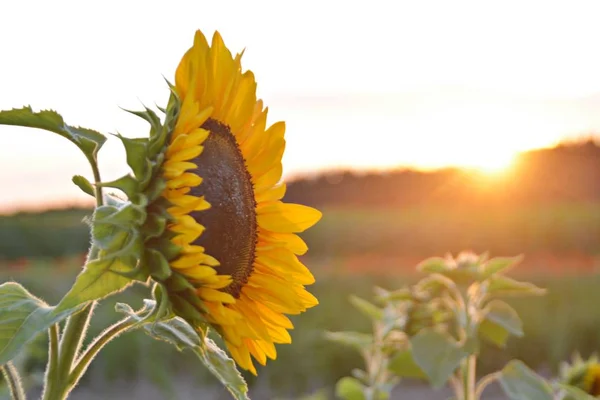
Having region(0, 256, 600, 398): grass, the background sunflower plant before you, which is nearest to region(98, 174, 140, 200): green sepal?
the background sunflower plant

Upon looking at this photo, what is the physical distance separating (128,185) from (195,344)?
18 centimetres

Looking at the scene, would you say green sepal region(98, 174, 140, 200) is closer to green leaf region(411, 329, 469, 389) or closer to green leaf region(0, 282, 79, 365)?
green leaf region(0, 282, 79, 365)

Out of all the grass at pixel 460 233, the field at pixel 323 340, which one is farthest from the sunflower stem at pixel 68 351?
the grass at pixel 460 233

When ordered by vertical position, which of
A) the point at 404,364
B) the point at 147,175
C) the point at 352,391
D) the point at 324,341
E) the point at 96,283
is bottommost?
the point at 324,341

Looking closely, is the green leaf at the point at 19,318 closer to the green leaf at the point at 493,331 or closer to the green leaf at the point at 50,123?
the green leaf at the point at 50,123

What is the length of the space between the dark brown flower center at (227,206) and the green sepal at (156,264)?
0.06 metres

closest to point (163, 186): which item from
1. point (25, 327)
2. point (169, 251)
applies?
point (169, 251)

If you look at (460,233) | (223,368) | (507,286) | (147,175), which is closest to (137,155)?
(147,175)

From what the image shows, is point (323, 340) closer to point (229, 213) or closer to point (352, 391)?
point (352, 391)

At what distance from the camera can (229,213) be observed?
34.3 inches

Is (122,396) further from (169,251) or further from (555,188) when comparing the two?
(555,188)

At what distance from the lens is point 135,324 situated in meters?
0.82

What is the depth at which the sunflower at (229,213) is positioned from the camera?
0.79m

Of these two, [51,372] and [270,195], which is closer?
[51,372]
